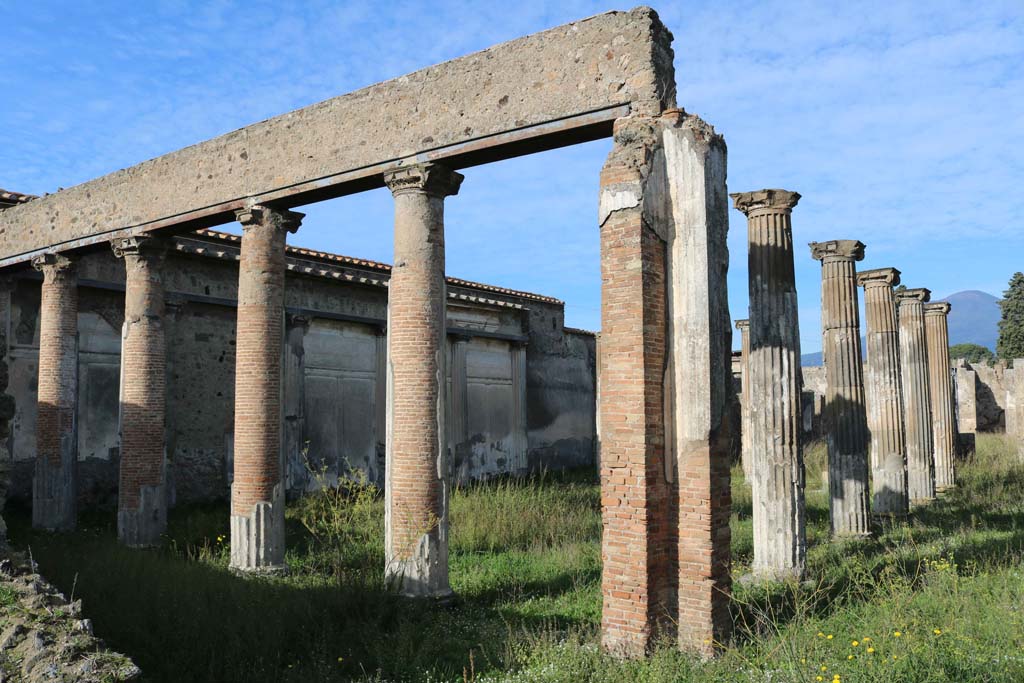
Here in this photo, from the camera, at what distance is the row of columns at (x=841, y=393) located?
8430 millimetres

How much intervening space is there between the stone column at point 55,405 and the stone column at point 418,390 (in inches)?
250

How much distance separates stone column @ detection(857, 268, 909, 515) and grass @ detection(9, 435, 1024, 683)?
4.89ft

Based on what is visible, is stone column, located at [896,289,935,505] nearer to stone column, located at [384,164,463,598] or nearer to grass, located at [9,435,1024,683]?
grass, located at [9,435,1024,683]

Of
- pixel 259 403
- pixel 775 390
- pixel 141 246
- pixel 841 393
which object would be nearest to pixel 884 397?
pixel 841 393

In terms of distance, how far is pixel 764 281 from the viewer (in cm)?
889

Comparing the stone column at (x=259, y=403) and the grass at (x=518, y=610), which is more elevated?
the stone column at (x=259, y=403)

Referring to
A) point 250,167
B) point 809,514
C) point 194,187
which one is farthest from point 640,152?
point 809,514

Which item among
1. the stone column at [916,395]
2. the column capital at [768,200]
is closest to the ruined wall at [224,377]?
the column capital at [768,200]

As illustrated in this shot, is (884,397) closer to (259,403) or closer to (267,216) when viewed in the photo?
(259,403)

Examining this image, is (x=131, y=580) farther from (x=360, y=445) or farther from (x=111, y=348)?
(x=360, y=445)

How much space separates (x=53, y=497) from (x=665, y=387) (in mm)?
9572

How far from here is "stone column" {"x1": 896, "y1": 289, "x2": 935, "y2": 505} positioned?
14.2 m

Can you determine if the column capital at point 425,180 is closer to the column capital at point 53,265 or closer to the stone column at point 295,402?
the column capital at point 53,265

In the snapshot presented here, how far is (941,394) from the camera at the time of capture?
53.4 feet
